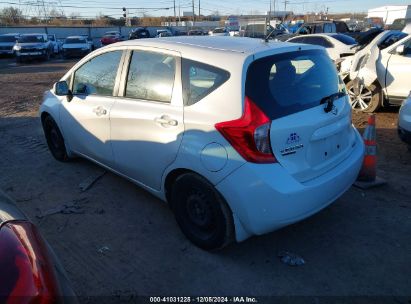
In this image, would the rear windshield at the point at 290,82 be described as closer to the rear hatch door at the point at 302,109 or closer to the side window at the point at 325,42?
the rear hatch door at the point at 302,109

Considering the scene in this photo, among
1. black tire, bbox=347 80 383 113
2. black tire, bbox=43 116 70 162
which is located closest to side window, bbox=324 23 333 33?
black tire, bbox=347 80 383 113

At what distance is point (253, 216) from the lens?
8.84 feet

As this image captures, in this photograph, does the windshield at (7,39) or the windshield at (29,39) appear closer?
the windshield at (29,39)

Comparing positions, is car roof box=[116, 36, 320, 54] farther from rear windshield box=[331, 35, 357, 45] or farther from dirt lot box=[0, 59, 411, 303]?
rear windshield box=[331, 35, 357, 45]

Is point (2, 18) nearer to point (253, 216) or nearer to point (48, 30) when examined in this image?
point (48, 30)

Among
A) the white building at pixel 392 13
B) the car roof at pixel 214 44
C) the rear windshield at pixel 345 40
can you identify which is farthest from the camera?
the white building at pixel 392 13

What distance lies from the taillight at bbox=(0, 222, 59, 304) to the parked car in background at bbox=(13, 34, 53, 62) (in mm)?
24957

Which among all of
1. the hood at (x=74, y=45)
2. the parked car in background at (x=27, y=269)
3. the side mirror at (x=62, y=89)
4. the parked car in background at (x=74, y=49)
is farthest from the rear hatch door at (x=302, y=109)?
the hood at (x=74, y=45)

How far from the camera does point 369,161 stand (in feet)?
14.1

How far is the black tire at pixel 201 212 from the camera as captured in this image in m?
2.88

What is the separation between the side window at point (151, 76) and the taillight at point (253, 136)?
0.82 m

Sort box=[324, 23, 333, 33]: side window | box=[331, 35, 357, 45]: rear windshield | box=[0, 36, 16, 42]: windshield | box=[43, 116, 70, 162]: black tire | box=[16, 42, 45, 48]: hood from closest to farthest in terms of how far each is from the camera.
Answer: box=[43, 116, 70, 162]: black tire
box=[331, 35, 357, 45]: rear windshield
box=[324, 23, 333, 33]: side window
box=[16, 42, 45, 48]: hood
box=[0, 36, 16, 42]: windshield

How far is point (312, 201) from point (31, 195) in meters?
3.30

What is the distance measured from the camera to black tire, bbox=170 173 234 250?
2.88m
